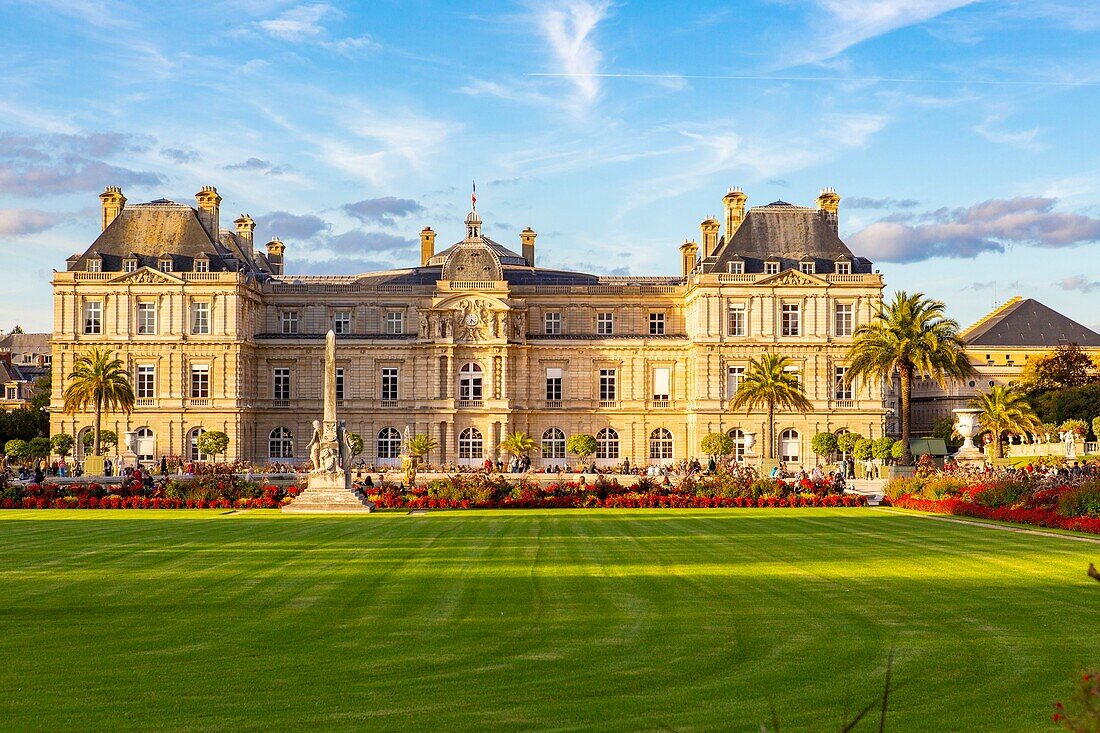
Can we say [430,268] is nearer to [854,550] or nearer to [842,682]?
[854,550]

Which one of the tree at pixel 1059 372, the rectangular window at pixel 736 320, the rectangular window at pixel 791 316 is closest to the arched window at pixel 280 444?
the rectangular window at pixel 736 320

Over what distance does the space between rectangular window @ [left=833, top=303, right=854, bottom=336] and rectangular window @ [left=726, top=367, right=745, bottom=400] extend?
7311 millimetres

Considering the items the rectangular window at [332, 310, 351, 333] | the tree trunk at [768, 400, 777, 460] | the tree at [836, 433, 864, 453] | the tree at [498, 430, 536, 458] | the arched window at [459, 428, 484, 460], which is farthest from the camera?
the rectangular window at [332, 310, 351, 333]

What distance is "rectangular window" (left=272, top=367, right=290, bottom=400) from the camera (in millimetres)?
89125

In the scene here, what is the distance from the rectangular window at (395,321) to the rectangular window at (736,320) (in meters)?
24.2

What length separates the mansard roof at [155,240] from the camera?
86.4 metres

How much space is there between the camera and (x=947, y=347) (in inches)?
2445

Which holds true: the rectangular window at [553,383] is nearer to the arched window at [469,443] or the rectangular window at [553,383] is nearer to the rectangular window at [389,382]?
the arched window at [469,443]

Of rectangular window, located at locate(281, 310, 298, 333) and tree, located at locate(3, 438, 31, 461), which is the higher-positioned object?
rectangular window, located at locate(281, 310, 298, 333)

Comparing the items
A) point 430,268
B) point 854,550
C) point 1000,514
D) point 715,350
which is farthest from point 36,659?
point 430,268

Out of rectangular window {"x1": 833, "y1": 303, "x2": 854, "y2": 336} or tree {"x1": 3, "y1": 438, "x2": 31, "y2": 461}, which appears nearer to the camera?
tree {"x1": 3, "y1": 438, "x2": 31, "y2": 461}

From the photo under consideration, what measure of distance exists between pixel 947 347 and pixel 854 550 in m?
36.9

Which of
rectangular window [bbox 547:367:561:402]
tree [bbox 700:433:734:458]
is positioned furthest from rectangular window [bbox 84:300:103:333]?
tree [bbox 700:433:734:458]

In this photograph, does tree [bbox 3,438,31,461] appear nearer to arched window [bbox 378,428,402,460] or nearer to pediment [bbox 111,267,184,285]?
pediment [bbox 111,267,184,285]
